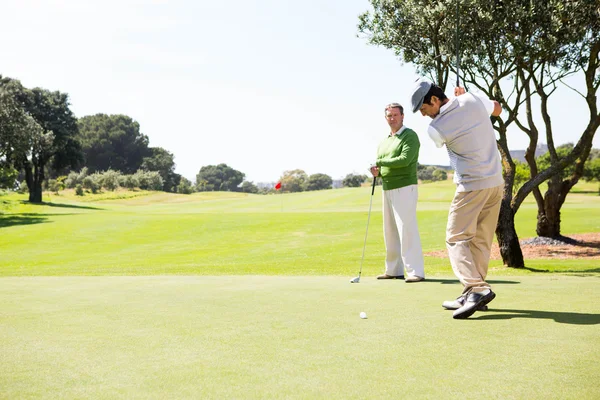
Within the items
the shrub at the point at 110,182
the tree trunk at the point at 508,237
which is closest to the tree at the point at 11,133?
the tree trunk at the point at 508,237

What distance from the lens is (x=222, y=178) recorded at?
493 ft

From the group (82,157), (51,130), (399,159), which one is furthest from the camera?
(82,157)

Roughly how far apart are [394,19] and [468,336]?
11821 mm

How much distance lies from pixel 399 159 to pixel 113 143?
121m

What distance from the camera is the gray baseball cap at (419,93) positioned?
543 cm

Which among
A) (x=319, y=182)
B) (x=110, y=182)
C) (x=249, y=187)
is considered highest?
(x=319, y=182)

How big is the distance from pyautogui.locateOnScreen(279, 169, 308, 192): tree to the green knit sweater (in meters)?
109

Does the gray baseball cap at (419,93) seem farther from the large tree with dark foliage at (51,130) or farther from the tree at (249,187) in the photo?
the tree at (249,187)

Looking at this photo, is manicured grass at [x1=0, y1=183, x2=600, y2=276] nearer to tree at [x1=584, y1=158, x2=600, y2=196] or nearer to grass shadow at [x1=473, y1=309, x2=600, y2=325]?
grass shadow at [x1=473, y1=309, x2=600, y2=325]

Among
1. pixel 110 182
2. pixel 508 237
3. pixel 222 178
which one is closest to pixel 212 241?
pixel 508 237

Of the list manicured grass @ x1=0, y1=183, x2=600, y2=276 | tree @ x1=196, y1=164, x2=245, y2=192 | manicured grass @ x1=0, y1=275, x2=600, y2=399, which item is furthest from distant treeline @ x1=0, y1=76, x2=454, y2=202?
manicured grass @ x1=0, y1=275, x2=600, y2=399

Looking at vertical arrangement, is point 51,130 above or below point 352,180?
above

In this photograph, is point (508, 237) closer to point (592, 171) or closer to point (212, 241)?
point (212, 241)

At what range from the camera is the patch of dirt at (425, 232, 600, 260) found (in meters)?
→ 18.3
